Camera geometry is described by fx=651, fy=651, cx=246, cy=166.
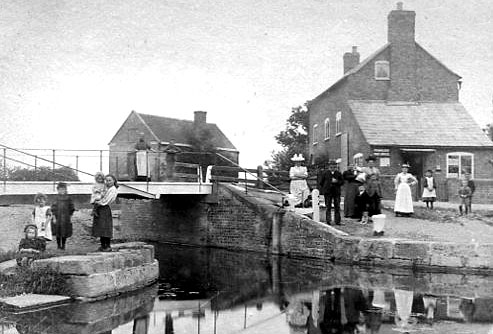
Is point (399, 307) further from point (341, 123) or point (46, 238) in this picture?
point (341, 123)

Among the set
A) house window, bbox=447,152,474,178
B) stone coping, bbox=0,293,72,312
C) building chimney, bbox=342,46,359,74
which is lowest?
stone coping, bbox=0,293,72,312

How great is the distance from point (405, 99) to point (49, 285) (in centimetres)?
2585

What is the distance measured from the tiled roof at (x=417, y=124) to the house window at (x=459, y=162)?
0.52 metres

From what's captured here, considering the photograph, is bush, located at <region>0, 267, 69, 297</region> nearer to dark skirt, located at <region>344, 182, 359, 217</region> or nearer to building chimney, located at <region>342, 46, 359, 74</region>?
dark skirt, located at <region>344, 182, 359, 217</region>

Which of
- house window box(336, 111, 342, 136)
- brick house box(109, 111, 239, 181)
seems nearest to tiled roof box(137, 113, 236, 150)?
brick house box(109, 111, 239, 181)

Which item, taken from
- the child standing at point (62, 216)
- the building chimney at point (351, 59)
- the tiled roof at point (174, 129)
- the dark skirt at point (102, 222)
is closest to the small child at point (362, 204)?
the child standing at point (62, 216)

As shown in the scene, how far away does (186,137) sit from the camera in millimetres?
47844

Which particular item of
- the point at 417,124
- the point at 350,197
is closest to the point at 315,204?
the point at 350,197

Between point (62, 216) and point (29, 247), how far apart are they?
3.12 meters

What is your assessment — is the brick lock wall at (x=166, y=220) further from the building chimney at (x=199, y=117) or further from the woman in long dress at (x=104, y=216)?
the building chimney at (x=199, y=117)

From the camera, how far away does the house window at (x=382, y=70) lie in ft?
108

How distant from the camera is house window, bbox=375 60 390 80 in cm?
3306

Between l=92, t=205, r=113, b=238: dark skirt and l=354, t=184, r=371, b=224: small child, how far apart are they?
8.85 m

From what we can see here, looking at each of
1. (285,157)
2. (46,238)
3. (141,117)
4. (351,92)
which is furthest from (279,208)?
(141,117)
